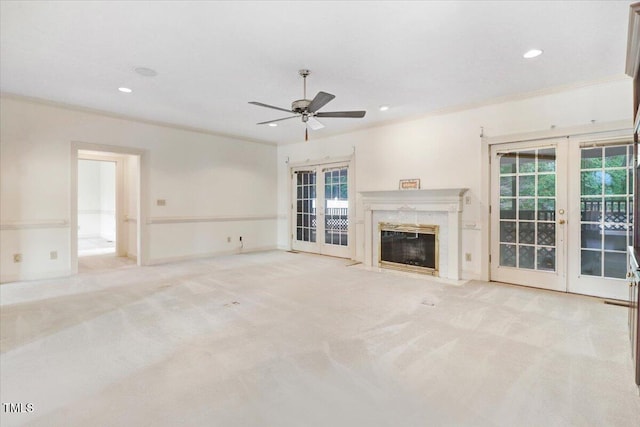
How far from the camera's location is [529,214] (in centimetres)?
440

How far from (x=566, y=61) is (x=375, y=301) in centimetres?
328

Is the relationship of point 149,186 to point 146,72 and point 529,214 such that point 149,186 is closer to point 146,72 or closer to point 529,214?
point 146,72

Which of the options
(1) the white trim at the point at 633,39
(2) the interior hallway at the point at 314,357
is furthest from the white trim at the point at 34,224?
(1) the white trim at the point at 633,39

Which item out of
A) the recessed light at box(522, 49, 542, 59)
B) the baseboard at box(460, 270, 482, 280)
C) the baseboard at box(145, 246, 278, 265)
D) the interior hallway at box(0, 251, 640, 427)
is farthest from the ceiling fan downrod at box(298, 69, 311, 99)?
the baseboard at box(145, 246, 278, 265)

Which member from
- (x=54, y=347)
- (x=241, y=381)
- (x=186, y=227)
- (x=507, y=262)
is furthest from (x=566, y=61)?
(x=186, y=227)

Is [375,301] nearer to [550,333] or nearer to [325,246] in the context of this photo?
[550,333]

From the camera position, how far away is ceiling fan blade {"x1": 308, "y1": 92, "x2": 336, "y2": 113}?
10.1 feet

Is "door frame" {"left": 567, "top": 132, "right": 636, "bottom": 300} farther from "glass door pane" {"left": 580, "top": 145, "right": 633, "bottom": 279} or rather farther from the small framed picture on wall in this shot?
the small framed picture on wall

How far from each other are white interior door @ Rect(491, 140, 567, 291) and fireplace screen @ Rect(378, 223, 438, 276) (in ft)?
2.84

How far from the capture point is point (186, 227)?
6.47 meters

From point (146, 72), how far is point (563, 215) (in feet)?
17.7

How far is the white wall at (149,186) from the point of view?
15.2 feet

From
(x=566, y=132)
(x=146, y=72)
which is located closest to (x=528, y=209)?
(x=566, y=132)

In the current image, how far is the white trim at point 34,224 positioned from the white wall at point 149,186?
0.01 m
